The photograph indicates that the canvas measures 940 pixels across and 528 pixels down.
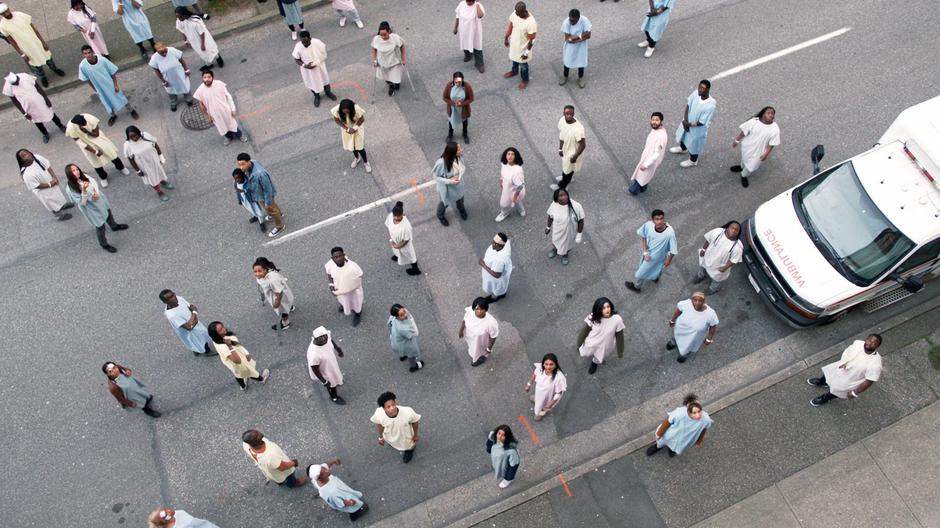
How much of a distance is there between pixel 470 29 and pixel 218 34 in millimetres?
5388

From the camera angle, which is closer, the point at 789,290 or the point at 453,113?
the point at 789,290

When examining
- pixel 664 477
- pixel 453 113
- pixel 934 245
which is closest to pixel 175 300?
pixel 453 113

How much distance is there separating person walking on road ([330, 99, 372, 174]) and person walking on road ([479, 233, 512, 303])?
10.6 feet

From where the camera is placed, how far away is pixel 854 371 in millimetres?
8086

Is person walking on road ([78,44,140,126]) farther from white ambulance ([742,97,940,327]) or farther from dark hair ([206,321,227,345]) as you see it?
white ambulance ([742,97,940,327])

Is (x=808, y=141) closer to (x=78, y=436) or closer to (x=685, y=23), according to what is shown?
(x=685, y=23)

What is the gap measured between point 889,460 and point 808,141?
5.58m

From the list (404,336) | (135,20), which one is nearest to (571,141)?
(404,336)

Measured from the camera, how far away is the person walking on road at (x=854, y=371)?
793cm

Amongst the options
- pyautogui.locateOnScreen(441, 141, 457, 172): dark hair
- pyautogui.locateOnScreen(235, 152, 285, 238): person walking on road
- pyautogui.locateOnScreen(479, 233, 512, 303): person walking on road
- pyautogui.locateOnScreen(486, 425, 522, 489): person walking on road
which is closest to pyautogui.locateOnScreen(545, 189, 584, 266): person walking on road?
pyautogui.locateOnScreen(479, 233, 512, 303): person walking on road

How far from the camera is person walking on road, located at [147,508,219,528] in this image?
705 centimetres

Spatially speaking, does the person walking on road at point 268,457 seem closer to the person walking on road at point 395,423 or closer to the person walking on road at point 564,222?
the person walking on road at point 395,423

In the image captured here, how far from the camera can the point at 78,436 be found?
9.12m

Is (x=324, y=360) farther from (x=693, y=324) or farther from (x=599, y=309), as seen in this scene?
(x=693, y=324)
